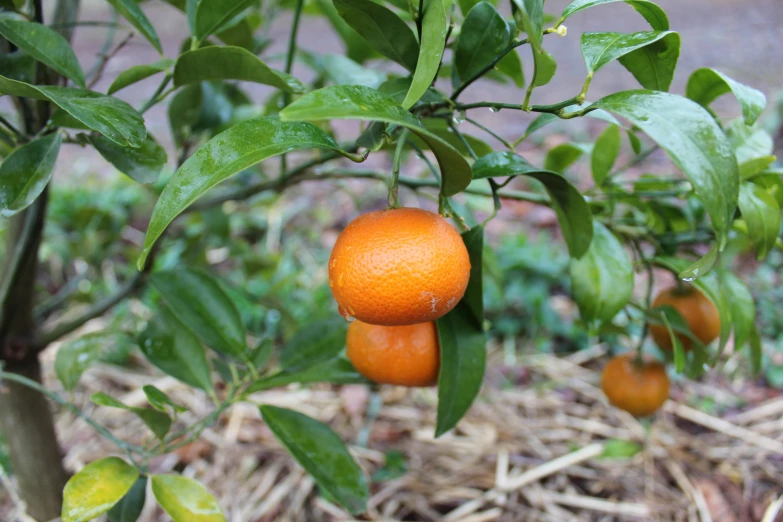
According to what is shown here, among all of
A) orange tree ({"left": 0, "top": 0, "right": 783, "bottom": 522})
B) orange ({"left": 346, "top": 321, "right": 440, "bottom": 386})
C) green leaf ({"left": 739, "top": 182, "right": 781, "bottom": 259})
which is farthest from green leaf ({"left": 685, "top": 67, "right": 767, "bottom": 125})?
orange ({"left": 346, "top": 321, "right": 440, "bottom": 386})

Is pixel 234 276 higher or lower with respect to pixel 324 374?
lower

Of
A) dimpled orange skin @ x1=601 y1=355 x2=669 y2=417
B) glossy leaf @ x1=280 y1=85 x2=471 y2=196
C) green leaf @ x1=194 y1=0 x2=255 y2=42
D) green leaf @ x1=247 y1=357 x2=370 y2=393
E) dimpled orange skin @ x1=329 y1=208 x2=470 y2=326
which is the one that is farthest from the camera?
dimpled orange skin @ x1=601 y1=355 x2=669 y2=417

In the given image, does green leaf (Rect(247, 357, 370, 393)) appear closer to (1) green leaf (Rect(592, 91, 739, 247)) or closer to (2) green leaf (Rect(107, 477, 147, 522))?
(2) green leaf (Rect(107, 477, 147, 522))

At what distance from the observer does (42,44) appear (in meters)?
0.53

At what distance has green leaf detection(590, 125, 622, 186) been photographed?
76 cm

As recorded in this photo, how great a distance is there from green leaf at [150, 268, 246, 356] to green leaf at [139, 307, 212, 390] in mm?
41

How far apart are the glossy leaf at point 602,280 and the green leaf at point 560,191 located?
38 mm

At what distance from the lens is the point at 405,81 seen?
1.78 feet

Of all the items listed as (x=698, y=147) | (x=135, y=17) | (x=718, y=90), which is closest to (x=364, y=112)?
(x=698, y=147)

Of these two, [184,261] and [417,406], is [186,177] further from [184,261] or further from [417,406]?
[417,406]

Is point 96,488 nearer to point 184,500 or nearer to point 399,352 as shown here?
point 184,500

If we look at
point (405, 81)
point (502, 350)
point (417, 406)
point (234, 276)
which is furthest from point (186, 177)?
point (234, 276)

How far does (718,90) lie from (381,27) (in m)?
0.38

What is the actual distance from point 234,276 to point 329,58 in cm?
117
